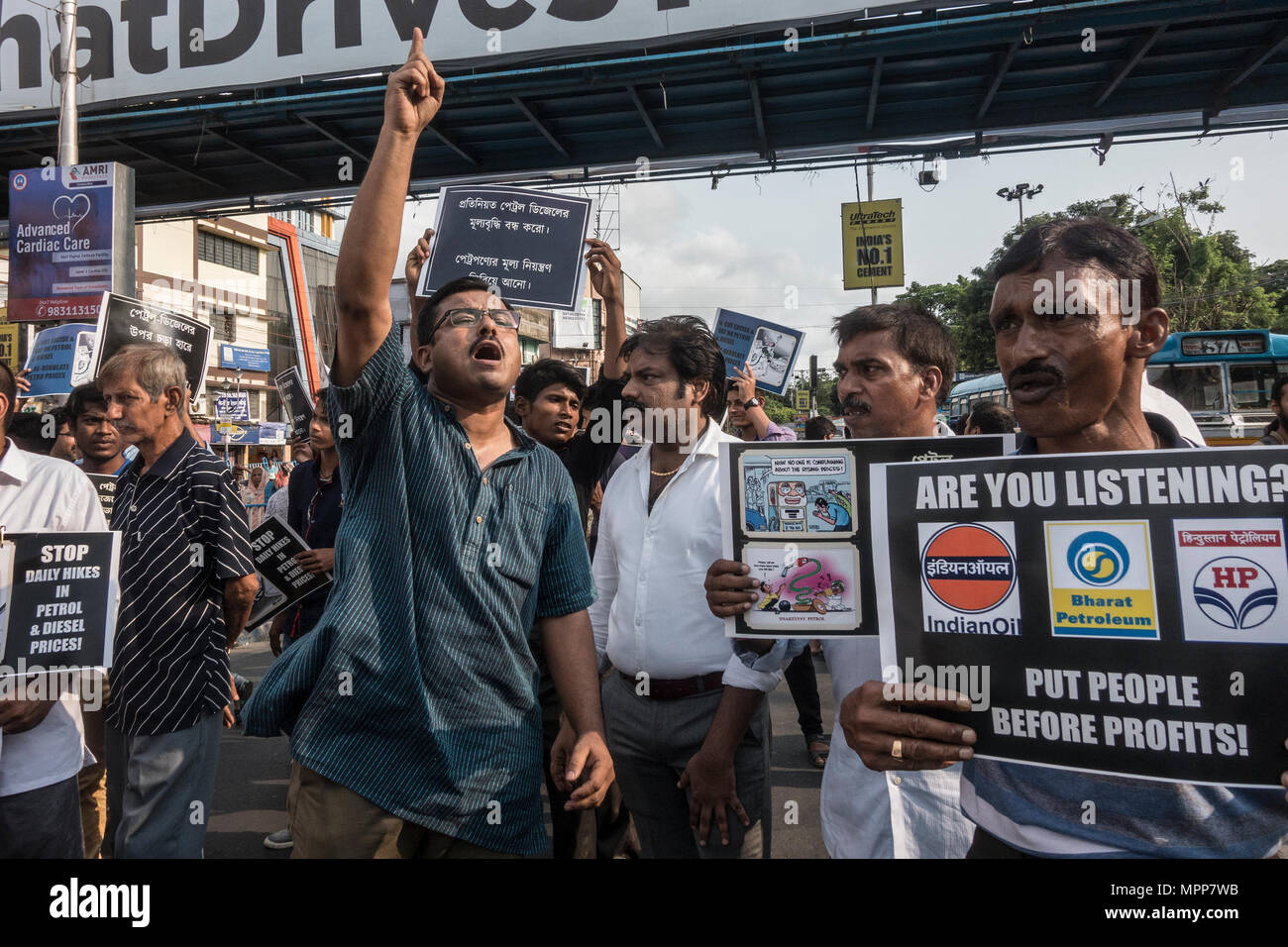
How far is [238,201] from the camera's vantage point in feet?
30.3

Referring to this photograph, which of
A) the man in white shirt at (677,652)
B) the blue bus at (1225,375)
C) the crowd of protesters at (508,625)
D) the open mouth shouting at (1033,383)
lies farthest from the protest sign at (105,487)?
the blue bus at (1225,375)

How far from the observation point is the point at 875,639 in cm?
188

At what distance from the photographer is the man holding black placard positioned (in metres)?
2.79

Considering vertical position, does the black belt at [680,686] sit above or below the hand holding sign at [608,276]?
below

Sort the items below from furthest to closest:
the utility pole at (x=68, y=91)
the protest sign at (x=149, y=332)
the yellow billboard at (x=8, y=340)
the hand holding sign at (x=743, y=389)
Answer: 1. the yellow billboard at (x=8, y=340)
2. the utility pole at (x=68, y=91)
3. the hand holding sign at (x=743, y=389)
4. the protest sign at (x=149, y=332)

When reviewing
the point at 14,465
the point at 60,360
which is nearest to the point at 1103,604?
the point at 14,465

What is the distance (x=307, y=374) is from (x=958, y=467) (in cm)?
570

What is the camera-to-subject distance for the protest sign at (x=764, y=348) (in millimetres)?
6793

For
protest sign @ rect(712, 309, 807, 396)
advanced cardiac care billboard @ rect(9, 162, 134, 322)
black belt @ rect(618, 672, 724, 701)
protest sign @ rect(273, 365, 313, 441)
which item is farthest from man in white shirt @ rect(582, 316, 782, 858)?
advanced cardiac care billboard @ rect(9, 162, 134, 322)

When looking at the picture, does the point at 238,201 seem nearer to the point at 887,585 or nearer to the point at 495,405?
the point at 495,405

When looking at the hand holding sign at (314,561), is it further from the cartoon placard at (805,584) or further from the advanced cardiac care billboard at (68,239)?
the advanced cardiac care billboard at (68,239)

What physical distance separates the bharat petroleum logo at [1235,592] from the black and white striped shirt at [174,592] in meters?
2.88


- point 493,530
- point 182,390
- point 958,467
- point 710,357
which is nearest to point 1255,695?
point 958,467

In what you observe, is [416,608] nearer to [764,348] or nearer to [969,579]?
[969,579]
